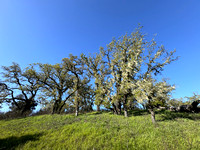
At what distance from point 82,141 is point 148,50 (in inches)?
607

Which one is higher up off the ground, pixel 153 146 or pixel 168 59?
pixel 168 59

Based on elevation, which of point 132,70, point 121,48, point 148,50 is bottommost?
point 132,70

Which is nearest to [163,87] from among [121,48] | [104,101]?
[104,101]

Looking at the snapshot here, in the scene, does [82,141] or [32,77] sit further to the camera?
[32,77]

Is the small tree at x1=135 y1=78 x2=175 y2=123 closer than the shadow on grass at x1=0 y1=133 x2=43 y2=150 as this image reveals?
No

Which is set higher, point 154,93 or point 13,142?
point 154,93

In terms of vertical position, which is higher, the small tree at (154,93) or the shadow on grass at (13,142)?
the small tree at (154,93)

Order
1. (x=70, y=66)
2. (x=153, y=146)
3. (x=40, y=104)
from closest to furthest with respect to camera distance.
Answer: (x=153, y=146), (x=70, y=66), (x=40, y=104)

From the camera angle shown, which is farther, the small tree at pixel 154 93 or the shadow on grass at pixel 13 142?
the small tree at pixel 154 93

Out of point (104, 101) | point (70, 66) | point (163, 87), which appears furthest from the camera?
point (70, 66)

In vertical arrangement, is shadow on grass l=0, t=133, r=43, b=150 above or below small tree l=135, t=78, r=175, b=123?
below

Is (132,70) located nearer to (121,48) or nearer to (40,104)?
(121,48)

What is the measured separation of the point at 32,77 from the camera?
24.5 meters

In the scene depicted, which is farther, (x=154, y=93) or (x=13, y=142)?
(x=154, y=93)
